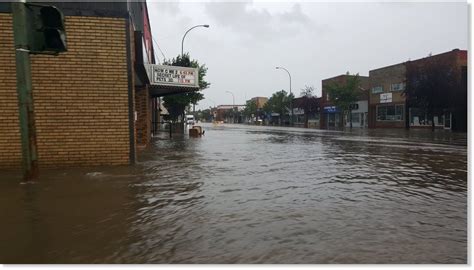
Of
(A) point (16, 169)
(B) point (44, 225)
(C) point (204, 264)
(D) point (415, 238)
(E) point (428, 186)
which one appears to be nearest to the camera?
(C) point (204, 264)

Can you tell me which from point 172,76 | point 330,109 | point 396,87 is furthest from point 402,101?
point 172,76

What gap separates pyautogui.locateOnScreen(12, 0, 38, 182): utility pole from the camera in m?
6.77

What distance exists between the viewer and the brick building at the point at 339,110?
186ft

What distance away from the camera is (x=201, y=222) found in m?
4.87

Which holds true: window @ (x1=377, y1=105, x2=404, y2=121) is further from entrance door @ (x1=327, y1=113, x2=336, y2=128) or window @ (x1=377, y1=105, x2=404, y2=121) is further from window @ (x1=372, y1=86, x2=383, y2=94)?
entrance door @ (x1=327, y1=113, x2=336, y2=128)

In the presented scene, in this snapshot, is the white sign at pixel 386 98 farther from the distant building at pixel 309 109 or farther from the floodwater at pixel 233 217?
the floodwater at pixel 233 217

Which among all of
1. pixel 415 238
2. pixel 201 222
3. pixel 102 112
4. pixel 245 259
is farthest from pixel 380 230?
pixel 102 112

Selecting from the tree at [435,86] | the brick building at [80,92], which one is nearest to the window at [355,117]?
the tree at [435,86]

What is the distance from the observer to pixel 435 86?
34.6 meters

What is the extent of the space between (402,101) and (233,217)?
47837 millimetres

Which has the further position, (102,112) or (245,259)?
(102,112)

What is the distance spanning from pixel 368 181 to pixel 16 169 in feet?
24.6

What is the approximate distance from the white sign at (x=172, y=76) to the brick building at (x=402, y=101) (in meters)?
25.3

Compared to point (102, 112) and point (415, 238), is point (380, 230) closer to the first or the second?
point (415, 238)
